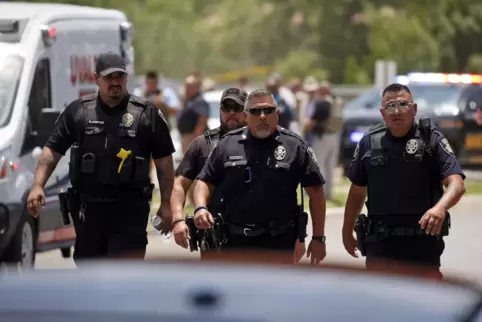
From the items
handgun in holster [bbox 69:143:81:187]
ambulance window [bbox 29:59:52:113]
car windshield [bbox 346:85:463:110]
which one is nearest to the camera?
handgun in holster [bbox 69:143:81:187]

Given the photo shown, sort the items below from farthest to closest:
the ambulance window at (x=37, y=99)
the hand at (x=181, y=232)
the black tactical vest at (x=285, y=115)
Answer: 1. the black tactical vest at (x=285, y=115)
2. the ambulance window at (x=37, y=99)
3. the hand at (x=181, y=232)

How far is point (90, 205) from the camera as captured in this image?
27.9ft

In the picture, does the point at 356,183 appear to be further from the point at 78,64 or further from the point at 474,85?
the point at 474,85

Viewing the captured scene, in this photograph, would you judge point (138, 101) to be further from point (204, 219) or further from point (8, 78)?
point (8, 78)

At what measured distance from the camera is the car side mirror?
33.5ft

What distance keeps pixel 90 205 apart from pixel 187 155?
0.62m

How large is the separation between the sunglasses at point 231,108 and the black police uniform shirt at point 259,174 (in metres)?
0.72

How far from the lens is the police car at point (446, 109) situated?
24.2 metres

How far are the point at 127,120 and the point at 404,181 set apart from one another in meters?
1.70

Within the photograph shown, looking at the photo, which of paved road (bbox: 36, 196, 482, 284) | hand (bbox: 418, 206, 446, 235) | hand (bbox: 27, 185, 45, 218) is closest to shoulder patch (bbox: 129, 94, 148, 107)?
hand (bbox: 27, 185, 45, 218)

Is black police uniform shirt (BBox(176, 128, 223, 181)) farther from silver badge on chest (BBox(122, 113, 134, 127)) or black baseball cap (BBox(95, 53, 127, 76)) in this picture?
black baseball cap (BBox(95, 53, 127, 76))

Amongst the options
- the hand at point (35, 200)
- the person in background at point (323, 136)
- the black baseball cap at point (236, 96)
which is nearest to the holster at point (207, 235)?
the black baseball cap at point (236, 96)

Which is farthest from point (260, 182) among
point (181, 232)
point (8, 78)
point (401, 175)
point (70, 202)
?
point (8, 78)

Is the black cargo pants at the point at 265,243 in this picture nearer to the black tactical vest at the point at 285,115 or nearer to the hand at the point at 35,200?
the hand at the point at 35,200
